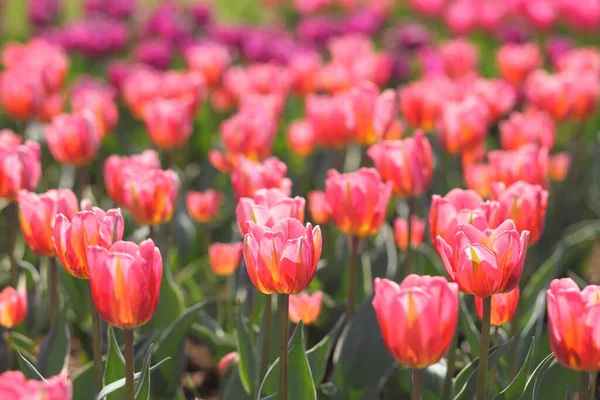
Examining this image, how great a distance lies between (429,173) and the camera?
8.10 ft

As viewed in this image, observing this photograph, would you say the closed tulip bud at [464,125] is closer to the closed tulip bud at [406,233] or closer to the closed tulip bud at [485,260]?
the closed tulip bud at [406,233]

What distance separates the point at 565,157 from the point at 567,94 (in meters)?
0.39

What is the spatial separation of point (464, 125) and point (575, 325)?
60.7 inches

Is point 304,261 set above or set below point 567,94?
above

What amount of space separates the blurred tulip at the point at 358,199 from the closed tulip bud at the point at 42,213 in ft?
2.25

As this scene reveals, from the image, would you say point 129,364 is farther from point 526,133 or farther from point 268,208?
point 526,133

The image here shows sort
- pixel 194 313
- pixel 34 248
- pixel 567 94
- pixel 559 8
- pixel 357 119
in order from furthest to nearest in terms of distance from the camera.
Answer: pixel 559 8
pixel 567 94
pixel 357 119
pixel 194 313
pixel 34 248

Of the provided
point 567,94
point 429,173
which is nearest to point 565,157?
point 567,94

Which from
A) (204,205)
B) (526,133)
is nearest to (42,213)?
(204,205)

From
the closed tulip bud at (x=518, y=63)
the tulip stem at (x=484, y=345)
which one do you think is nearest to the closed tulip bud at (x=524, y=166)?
the tulip stem at (x=484, y=345)

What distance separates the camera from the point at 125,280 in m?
1.61

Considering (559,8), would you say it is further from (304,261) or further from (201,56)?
(304,261)

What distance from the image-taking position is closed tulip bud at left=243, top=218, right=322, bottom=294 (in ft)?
5.48

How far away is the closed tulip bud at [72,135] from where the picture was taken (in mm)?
2863
